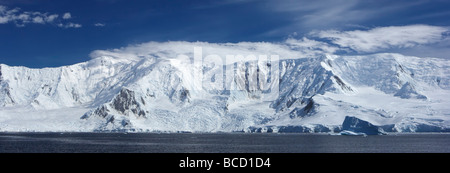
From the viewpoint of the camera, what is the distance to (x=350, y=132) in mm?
193750
